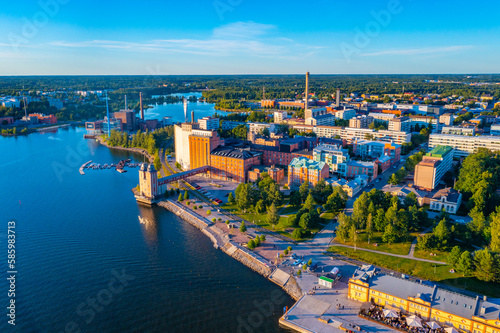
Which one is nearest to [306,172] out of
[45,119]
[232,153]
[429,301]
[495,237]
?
[232,153]

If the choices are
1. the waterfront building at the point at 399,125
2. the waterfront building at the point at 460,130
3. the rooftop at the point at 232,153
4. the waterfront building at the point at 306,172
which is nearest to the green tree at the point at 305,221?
the waterfront building at the point at 306,172

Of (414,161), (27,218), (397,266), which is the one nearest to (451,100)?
(414,161)

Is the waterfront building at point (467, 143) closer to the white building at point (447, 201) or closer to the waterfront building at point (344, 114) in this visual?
the white building at point (447, 201)

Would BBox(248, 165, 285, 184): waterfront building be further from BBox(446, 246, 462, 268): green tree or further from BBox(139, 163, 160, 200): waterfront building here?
BBox(446, 246, 462, 268): green tree

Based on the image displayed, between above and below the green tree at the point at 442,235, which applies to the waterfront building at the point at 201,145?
above

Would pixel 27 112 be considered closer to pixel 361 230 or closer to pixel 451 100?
pixel 361 230

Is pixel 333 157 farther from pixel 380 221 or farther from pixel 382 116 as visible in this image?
pixel 382 116
